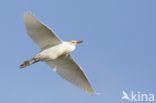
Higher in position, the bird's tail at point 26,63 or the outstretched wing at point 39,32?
the outstretched wing at point 39,32

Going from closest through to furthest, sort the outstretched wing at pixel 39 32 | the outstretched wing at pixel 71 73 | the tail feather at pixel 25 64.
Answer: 1. the outstretched wing at pixel 39 32
2. the tail feather at pixel 25 64
3. the outstretched wing at pixel 71 73

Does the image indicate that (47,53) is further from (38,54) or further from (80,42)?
(80,42)

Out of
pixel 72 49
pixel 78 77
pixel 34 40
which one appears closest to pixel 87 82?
pixel 78 77

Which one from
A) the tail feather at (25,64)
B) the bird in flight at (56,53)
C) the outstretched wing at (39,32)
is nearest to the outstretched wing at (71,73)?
the bird in flight at (56,53)

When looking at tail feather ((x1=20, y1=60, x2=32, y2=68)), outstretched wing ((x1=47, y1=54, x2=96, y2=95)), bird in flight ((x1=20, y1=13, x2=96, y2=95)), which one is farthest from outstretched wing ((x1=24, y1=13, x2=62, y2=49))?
outstretched wing ((x1=47, y1=54, x2=96, y2=95))

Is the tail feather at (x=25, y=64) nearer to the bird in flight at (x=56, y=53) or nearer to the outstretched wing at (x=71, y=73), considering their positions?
the bird in flight at (x=56, y=53)

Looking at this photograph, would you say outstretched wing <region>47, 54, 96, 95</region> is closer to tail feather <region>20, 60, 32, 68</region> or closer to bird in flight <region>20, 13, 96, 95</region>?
bird in flight <region>20, 13, 96, 95</region>

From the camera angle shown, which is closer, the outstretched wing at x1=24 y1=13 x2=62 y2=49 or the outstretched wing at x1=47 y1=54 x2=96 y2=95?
the outstretched wing at x1=24 y1=13 x2=62 y2=49

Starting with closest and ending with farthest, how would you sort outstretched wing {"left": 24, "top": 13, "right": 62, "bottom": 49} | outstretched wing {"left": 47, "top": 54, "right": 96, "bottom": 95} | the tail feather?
outstretched wing {"left": 24, "top": 13, "right": 62, "bottom": 49} < the tail feather < outstretched wing {"left": 47, "top": 54, "right": 96, "bottom": 95}
